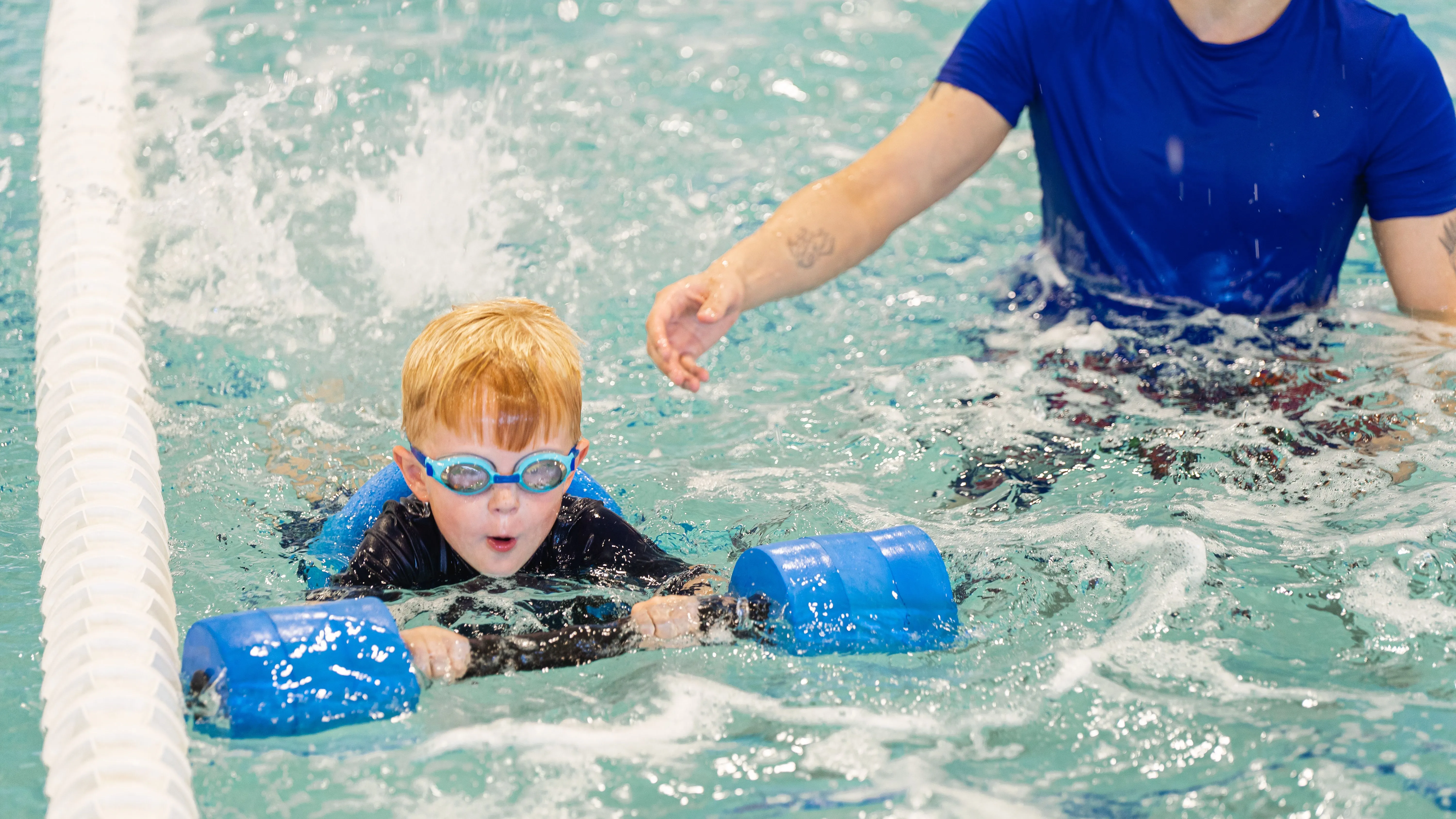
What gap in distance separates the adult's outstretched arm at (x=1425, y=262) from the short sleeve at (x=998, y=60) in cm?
103

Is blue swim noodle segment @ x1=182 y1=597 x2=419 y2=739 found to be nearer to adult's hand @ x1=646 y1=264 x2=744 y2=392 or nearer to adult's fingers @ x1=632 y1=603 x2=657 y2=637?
adult's fingers @ x1=632 y1=603 x2=657 y2=637

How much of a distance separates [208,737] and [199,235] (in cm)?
290

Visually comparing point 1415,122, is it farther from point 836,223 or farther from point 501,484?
point 501,484

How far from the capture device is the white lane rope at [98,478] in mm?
2092

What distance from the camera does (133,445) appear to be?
302 cm

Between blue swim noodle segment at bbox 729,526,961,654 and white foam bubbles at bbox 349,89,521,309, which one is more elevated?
white foam bubbles at bbox 349,89,521,309

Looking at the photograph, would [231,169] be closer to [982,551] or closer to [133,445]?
[133,445]

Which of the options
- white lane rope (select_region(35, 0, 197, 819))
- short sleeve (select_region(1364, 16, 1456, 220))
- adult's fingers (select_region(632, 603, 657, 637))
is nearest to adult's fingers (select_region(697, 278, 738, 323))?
adult's fingers (select_region(632, 603, 657, 637))

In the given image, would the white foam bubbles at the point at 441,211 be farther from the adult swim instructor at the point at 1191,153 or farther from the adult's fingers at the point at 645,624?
the adult's fingers at the point at 645,624

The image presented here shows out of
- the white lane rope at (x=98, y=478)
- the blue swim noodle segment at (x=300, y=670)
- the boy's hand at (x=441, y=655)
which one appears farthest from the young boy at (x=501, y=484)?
the white lane rope at (x=98, y=478)

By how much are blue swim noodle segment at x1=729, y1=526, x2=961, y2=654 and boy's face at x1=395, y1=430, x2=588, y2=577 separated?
44cm

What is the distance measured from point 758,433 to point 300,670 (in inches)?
72.1

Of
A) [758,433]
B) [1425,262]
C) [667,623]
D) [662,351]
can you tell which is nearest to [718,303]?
[662,351]

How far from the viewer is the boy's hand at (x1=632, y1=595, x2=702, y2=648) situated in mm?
2477
